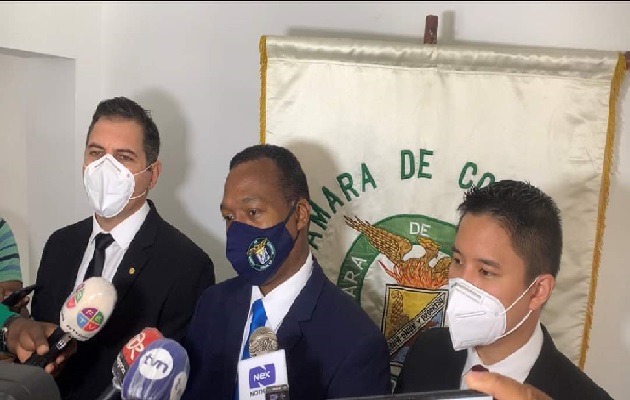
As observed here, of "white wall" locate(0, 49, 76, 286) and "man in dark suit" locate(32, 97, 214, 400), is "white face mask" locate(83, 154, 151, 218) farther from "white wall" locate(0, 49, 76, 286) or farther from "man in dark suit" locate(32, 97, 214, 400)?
"white wall" locate(0, 49, 76, 286)

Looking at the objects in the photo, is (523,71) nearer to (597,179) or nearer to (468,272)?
(597,179)

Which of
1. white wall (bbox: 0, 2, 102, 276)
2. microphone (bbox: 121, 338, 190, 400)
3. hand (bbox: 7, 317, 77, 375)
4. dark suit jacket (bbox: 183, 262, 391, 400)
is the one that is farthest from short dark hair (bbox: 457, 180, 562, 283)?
white wall (bbox: 0, 2, 102, 276)

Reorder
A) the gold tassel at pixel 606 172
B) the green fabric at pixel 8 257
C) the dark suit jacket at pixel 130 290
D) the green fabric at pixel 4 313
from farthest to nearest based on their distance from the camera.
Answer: the green fabric at pixel 8 257 → the gold tassel at pixel 606 172 → the dark suit jacket at pixel 130 290 → the green fabric at pixel 4 313

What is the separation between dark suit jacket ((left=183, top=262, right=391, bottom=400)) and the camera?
5.03 feet

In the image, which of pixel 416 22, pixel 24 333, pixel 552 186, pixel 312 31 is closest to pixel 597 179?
pixel 552 186

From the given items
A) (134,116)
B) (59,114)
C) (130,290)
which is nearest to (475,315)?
(130,290)

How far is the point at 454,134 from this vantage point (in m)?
2.13

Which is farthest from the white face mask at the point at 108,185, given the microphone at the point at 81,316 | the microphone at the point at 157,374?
the microphone at the point at 157,374

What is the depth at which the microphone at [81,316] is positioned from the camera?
1.41m

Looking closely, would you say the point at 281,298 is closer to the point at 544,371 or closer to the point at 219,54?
the point at 544,371

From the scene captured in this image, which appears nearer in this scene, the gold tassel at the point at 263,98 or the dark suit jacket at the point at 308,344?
the dark suit jacket at the point at 308,344

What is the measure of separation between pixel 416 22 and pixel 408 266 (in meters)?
0.86

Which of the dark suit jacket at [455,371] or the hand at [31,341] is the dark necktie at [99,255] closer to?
the hand at [31,341]

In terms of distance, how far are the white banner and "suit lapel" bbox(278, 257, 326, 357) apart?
60 cm
